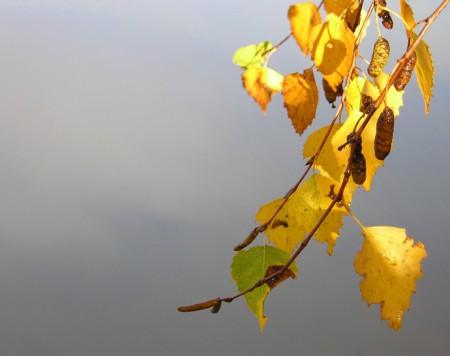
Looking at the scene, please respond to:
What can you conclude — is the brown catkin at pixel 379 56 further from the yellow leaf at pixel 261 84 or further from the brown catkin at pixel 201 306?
the brown catkin at pixel 201 306

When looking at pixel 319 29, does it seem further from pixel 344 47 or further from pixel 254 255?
pixel 254 255

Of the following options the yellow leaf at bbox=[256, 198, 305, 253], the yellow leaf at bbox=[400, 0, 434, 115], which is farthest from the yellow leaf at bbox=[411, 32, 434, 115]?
the yellow leaf at bbox=[256, 198, 305, 253]

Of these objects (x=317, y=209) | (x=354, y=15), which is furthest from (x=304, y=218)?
(x=354, y=15)

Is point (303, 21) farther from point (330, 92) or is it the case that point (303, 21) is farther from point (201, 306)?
point (201, 306)

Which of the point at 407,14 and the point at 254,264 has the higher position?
the point at 407,14

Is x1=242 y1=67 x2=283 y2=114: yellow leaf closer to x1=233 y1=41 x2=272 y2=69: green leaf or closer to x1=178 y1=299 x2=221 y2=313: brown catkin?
x1=233 y1=41 x2=272 y2=69: green leaf
